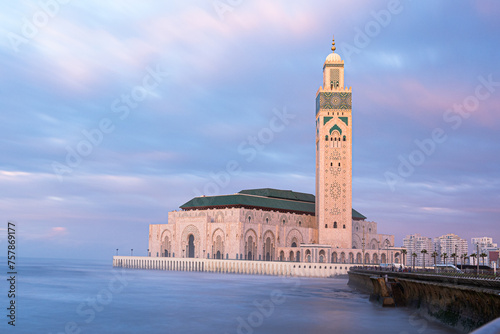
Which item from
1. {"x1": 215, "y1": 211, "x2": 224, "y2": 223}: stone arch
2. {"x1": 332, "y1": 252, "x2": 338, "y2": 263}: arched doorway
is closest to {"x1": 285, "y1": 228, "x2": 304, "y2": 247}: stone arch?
{"x1": 332, "y1": 252, "x2": 338, "y2": 263}: arched doorway

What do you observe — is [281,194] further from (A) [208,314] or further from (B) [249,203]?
(A) [208,314]

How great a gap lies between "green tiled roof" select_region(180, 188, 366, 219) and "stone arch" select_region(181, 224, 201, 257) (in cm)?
608

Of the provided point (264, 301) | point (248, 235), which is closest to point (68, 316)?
point (264, 301)

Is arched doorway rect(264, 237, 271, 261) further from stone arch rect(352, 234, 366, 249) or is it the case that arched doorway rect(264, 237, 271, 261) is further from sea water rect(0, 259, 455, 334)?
sea water rect(0, 259, 455, 334)

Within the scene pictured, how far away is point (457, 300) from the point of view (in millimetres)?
28500

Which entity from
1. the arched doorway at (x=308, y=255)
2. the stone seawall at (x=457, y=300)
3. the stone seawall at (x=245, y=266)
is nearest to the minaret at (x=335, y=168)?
the arched doorway at (x=308, y=255)

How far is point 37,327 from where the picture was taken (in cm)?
3512

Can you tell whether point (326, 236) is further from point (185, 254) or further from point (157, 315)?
point (157, 315)

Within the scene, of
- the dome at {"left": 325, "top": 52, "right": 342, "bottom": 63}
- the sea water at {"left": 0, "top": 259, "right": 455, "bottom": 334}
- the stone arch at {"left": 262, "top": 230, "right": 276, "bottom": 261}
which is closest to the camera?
the sea water at {"left": 0, "top": 259, "right": 455, "bottom": 334}

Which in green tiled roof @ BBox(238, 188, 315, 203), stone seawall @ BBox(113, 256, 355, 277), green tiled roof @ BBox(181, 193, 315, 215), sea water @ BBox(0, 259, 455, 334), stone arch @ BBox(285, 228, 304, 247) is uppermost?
green tiled roof @ BBox(238, 188, 315, 203)

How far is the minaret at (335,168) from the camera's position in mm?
112312

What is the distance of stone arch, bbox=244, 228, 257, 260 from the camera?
111 m

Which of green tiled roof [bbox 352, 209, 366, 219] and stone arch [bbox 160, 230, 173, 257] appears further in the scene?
green tiled roof [bbox 352, 209, 366, 219]

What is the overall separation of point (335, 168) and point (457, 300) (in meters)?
84.4
